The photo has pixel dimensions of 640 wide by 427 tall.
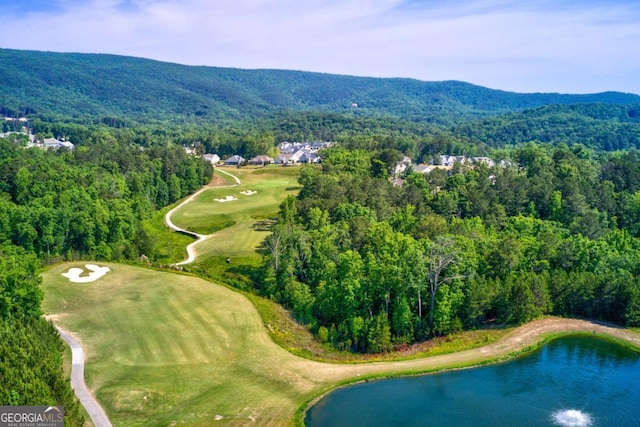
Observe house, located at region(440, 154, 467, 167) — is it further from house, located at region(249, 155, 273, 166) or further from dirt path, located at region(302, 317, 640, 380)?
dirt path, located at region(302, 317, 640, 380)

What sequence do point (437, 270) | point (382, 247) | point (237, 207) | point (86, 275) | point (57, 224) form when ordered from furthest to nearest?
point (237, 207) < point (57, 224) < point (86, 275) < point (382, 247) < point (437, 270)

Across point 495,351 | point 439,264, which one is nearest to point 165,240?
point 439,264

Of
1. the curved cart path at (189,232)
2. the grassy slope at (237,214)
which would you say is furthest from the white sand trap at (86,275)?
the grassy slope at (237,214)

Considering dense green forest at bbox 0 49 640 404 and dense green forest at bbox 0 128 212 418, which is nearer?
dense green forest at bbox 0 128 212 418

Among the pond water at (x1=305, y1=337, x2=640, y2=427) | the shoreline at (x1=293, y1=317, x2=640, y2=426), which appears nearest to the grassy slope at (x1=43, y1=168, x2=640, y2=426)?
the shoreline at (x1=293, y1=317, x2=640, y2=426)

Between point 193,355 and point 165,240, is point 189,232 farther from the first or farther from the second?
point 193,355

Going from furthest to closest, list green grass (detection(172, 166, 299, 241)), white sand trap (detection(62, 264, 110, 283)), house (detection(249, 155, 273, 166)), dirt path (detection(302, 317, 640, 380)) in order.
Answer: house (detection(249, 155, 273, 166)) → green grass (detection(172, 166, 299, 241)) → white sand trap (detection(62, 264, 110, 283)) → dirt path (detection(302, 317, 640, 380))
